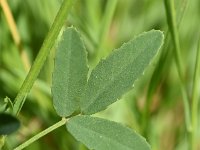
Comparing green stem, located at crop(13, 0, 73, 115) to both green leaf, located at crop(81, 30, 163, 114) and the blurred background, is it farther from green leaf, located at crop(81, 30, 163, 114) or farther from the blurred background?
the blurred background

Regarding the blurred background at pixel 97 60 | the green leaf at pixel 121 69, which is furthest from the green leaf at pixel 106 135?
the blurred background at pixel 97 60

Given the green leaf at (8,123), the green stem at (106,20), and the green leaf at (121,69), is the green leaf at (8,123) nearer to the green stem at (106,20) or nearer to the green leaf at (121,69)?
the green leaf at (121,69)

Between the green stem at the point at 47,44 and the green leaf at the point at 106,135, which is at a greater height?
the green stem at the point at 47,44

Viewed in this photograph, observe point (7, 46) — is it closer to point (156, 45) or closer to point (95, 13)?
point (95, 13)

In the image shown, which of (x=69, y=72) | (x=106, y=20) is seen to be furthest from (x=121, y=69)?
(x=106, y=20)

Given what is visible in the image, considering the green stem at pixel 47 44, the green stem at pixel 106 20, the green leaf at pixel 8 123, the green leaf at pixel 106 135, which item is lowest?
the green stem at pixel 106 20

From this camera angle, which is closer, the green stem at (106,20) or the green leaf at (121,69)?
the green leaf at (121,69)

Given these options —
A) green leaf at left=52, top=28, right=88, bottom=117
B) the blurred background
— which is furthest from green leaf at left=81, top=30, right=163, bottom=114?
the blurred background

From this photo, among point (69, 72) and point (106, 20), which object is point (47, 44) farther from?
point (106, 20)

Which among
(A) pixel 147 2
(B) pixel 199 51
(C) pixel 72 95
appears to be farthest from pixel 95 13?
(C) pixel 72 95
